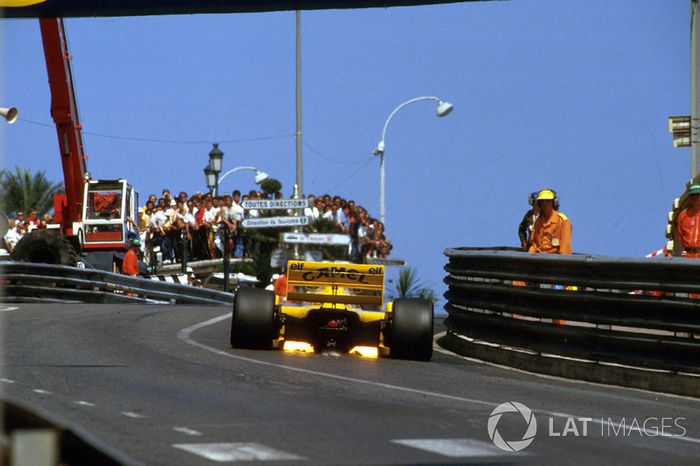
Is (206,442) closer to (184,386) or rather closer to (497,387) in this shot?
(184,386)

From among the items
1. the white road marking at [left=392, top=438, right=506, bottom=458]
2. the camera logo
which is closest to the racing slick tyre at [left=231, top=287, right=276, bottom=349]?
the camera logo

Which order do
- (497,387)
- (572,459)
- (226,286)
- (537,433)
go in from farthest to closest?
1. (226,286)
2. (497,387)
3. (537,433)
4. (572,459)

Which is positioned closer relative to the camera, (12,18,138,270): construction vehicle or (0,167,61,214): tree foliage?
(12,18,138,270): construction vehicle

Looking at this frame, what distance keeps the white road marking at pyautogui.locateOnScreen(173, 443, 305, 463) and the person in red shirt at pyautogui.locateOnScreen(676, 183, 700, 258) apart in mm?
8270

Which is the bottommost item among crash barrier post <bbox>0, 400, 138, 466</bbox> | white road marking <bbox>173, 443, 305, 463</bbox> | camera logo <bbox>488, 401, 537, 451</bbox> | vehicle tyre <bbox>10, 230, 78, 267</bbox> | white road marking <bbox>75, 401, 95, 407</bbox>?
camera logo <bbox>488, 401, 537, 451</bbox>

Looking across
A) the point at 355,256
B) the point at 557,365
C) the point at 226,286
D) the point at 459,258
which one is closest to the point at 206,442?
the point at 557,365

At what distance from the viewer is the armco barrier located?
12.2 metres

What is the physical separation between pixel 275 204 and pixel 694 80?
9837mm

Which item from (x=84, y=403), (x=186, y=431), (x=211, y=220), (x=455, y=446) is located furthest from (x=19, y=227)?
(x=455, y=446)

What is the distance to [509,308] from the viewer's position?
1448 centimetres

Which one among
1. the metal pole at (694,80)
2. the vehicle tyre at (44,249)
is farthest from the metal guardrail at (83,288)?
the metal pole at (694,80)

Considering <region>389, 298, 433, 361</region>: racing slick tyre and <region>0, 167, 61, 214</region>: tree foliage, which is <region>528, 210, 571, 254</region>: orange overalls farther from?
<region>0, 167, 61, 214</region>: tree foliage

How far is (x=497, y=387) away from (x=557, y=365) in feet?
7.33

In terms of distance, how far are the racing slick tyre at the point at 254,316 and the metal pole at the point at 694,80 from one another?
1122 cm
